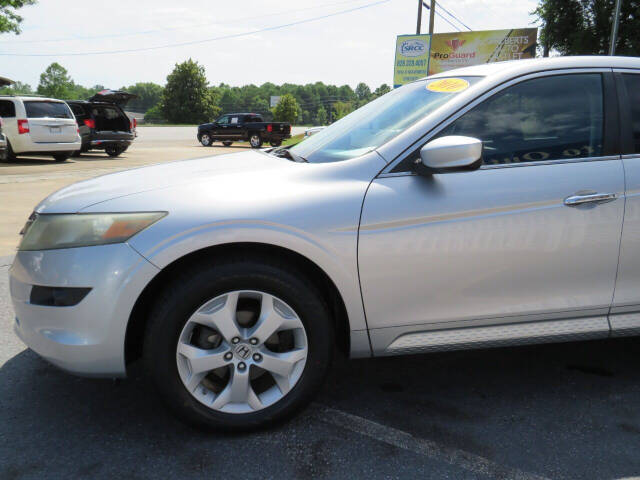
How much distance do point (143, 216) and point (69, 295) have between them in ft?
1.38

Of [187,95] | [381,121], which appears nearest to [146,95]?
[187,95]

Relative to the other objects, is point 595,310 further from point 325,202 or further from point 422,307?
point 325,202

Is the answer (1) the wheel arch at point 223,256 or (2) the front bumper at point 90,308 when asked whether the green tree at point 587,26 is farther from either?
(2) the front bumper at point 90,308

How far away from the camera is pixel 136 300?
2211 millimetres

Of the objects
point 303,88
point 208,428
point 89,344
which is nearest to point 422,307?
point 208,428

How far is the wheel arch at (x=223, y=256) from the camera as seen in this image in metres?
2.29

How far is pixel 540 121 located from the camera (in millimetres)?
2635

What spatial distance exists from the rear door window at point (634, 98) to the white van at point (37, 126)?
14907 mm

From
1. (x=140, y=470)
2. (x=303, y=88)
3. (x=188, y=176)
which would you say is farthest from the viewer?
(x=303, y=88)

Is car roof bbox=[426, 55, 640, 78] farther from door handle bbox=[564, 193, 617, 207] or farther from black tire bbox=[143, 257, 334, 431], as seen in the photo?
black tire bbox=[143, 257, 334, 431]

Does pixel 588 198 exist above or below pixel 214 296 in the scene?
above

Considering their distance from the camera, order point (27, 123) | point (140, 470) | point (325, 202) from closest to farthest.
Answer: point (140, 470) → point (325, 202) → point (27, 123)

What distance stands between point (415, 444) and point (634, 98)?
1960 mm

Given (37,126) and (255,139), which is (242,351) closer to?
(37,126)
